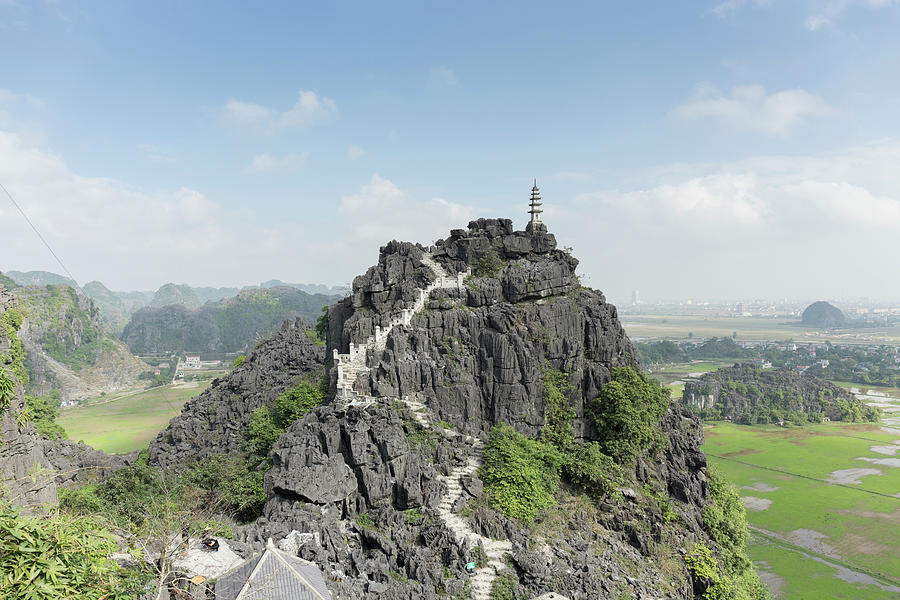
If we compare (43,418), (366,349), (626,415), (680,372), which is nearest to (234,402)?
(366,349)

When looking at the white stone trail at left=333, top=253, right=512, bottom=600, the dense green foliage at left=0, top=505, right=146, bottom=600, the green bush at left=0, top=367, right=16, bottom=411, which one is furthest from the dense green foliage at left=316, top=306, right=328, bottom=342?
the dense green foliage at left=0, top=505, right=146, bottom=600

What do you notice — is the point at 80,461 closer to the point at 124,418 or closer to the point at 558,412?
the point at 558,412

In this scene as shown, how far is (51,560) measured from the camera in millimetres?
8758

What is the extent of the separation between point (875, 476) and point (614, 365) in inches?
2164

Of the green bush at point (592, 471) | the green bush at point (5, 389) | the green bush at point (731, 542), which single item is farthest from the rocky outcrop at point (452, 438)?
the green bush at point (5, 389)

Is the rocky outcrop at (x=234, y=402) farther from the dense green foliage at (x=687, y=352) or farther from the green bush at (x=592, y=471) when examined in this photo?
the dense green foliage at (x=687, y=352)

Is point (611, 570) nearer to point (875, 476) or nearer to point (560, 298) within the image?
point (560, 298)

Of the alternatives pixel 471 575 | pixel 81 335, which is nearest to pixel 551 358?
pixel 471 575

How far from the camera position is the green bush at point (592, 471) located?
3192cm

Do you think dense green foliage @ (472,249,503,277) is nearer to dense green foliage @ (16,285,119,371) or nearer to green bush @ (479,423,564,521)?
green bush @ (479,423,564,521)

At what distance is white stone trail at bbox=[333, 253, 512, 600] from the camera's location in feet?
82.6

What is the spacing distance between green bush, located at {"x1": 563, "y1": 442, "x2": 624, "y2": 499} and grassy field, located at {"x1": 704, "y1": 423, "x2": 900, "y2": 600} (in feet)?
70.0

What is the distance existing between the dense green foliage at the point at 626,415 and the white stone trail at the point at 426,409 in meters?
8.89

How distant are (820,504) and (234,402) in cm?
6254
